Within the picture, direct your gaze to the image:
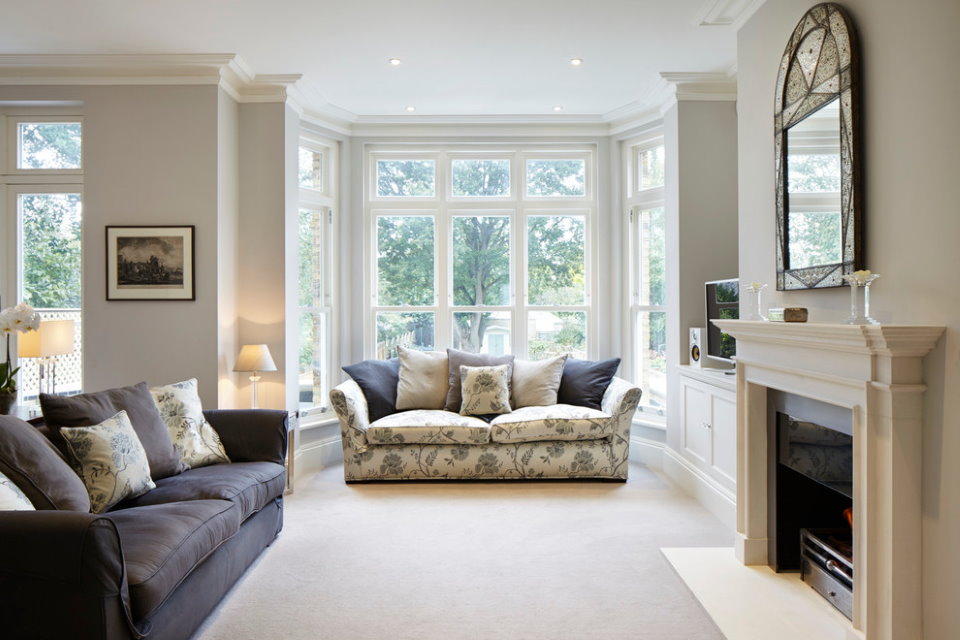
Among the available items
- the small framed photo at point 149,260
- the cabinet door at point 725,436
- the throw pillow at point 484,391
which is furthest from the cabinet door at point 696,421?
the small framed photo at point 149,260

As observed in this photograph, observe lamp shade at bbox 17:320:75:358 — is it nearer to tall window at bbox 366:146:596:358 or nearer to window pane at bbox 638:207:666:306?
tall window at bbox 366:146:596:358

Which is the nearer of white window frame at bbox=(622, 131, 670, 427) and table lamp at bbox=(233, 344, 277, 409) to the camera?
table lamp at bbox=(233, 344, 277, 409)

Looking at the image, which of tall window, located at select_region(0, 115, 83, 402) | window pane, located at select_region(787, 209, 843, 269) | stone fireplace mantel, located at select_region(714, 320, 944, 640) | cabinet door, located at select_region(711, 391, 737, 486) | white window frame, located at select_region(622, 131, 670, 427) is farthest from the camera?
white window frame, located at select_region(622, 131, 670, 427)

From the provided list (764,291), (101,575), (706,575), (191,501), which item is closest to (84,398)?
(191,501)

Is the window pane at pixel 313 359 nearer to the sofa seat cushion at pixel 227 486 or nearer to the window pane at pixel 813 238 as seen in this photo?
the sofa seat cushion at pixel 227 486

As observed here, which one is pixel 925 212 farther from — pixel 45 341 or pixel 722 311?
pixel 45 341

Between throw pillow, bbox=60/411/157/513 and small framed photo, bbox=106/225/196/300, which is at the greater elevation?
small framed photo, bbox=106/225/196/300

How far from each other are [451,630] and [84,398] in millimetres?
1916

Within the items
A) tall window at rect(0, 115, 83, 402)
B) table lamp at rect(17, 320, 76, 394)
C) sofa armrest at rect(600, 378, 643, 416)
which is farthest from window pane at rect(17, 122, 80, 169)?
sofa armrest at rect(600, 378, 643, 416)

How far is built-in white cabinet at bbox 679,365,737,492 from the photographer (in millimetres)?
3551

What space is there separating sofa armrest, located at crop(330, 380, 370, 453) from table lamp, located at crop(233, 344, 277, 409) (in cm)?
48

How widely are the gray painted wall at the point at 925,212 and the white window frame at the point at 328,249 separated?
3902mm

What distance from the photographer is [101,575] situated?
5.95 ft

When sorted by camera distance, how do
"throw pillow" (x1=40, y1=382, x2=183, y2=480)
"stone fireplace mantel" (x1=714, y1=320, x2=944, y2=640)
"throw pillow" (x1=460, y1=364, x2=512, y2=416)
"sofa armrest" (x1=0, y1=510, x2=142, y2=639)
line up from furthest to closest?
"throw pillow" (x1=460, y1=364, x2=512, y2=416) → "throw pillow" (x1=40, y1=382, x2=183, y2=480) → "stone fireplace mantel" (x1=714, y1=320, x2=944, y2=640) → "sofa armrest" (x1=0, y1=510, x2=142, y2=639)
